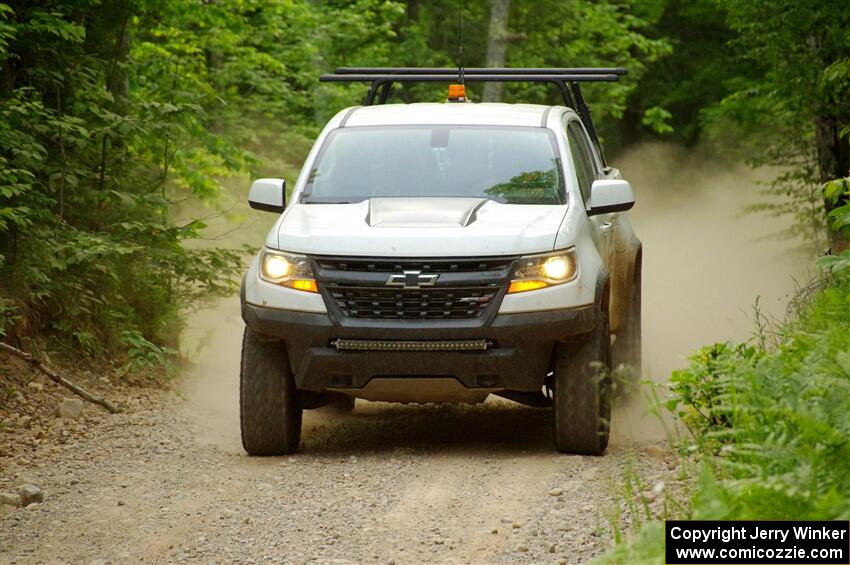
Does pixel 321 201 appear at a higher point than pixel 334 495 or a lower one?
higher

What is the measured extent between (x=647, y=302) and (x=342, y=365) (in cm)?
952

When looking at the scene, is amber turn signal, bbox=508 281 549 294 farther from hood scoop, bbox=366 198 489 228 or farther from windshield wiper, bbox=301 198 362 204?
windshield wiper, bbox=301 198 362 204

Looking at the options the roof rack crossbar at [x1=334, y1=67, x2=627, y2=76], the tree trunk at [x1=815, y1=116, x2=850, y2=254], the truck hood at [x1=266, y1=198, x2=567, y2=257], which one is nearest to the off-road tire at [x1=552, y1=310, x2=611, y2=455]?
the truck hood at [x1=266, y1=198, x2=567, y2=257]

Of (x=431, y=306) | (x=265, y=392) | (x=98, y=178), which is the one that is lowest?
(x=265, y=392)

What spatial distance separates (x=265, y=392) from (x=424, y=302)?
1104mm

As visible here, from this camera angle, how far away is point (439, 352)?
7.83 m

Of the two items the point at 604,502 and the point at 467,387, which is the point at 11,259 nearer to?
the point at 467,387

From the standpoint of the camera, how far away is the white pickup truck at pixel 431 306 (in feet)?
25.6

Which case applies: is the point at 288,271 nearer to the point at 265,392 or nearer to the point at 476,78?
the point at 265,392

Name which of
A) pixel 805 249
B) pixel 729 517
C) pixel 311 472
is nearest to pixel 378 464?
pixel 311 472

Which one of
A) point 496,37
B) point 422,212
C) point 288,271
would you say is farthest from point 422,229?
point 496,37

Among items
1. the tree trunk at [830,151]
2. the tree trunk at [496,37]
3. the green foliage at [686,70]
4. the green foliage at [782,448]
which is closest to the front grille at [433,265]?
the green foliage at [782,448]

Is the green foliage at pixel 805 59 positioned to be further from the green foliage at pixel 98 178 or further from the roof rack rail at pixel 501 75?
the green foliage at pixel 98 178

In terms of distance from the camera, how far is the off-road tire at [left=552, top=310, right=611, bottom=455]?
799cm
